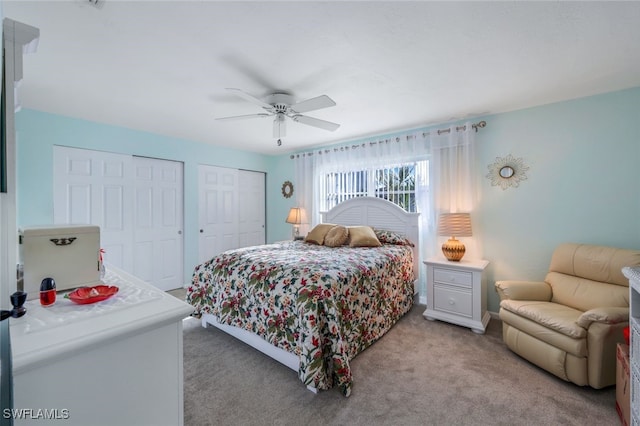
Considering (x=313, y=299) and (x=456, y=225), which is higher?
(x=456, y=225)

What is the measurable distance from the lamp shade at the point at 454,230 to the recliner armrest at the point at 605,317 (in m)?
1.23

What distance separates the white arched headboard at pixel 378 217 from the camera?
354 centimetres

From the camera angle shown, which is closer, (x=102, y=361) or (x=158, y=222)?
(x=102, y=361)

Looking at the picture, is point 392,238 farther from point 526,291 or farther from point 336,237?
point 526,291

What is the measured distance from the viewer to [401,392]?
6.09ft

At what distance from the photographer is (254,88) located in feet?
7.79

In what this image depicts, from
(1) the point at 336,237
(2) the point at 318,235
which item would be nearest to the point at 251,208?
(2) the point at 318,235

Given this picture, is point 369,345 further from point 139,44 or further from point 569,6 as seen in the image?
point 139,44

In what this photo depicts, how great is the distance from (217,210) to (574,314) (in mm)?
4615

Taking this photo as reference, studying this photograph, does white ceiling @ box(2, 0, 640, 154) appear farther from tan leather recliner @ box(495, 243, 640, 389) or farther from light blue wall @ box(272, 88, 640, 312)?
tan leather recliner @ box(495, 243, 640, 389)

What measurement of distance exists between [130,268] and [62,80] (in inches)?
95.7

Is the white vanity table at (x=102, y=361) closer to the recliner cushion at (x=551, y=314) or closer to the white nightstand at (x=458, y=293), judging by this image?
the recliner cushion at (x=551, y=314)

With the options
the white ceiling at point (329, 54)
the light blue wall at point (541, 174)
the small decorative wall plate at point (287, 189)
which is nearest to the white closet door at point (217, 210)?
A: the small decorative wall plate at point (287, 189)

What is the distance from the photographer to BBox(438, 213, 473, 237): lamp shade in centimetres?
296
